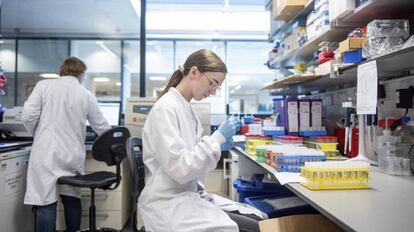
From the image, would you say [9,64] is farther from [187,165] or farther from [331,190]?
[331,190]

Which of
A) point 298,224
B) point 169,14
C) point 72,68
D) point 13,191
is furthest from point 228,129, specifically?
point 169,14

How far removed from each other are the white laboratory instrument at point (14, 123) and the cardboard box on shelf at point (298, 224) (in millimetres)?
2202

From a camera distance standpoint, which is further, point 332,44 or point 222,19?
point 222,19

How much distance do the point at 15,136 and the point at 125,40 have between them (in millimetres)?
3472

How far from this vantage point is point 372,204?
0.87m

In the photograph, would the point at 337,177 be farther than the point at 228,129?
No

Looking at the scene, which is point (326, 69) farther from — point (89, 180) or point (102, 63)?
point (102, 63)

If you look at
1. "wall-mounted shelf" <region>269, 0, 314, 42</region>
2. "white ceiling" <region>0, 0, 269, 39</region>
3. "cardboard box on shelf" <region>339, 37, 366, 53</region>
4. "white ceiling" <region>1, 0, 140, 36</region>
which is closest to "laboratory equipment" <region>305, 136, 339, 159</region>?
"cardboard box on shelf" <region>339, 37, 366, 53</region>

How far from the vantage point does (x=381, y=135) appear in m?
1.42

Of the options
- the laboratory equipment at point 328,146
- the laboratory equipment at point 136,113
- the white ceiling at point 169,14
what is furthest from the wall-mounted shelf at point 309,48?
the white ceiling at point 169,14

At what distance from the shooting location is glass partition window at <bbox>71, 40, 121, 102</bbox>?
6.02 metres

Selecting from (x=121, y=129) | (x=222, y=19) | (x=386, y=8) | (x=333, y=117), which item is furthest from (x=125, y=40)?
(x=386, y=8)

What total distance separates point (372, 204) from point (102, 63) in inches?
241

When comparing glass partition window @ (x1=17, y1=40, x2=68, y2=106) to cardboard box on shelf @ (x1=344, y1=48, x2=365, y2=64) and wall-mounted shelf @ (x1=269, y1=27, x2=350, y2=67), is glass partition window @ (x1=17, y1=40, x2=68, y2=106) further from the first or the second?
cardboard box on shelf @ (x1=344, y1=48, x2=365, y2=64)
